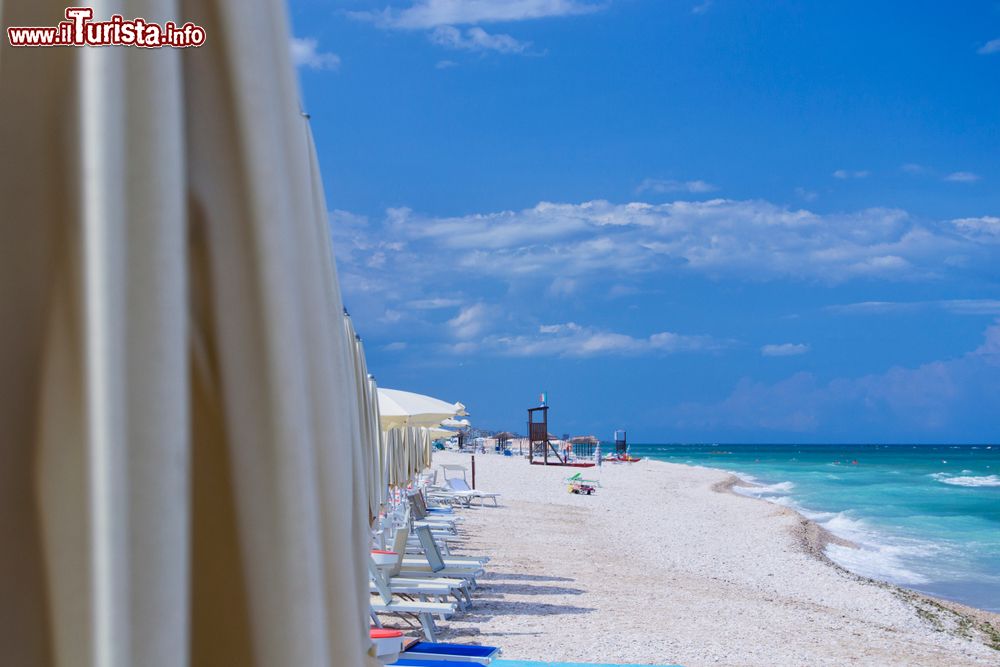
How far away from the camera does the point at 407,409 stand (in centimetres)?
1301

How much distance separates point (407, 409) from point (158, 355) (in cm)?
1201

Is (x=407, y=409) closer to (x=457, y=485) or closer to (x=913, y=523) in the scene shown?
(x=457, y=485)

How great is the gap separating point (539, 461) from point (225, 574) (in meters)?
54.0

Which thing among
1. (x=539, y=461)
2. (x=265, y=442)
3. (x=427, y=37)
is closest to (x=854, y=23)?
(x=427, y=37)

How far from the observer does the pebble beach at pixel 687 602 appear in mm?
7867

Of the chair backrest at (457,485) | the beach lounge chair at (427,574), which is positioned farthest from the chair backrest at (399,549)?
the chair backrest at (457,485)

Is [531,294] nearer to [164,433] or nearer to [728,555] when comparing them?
[728,555]

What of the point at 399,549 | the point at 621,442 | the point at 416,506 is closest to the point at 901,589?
the point at 416,506

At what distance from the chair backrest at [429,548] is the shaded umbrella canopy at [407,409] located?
249cm

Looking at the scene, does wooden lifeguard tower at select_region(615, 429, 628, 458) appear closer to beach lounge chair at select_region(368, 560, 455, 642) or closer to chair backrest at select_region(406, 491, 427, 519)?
chair backrest at select_region(406, 491, 427, 519)

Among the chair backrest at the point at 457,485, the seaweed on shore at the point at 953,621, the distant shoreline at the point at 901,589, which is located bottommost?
the distant shoreline at the point at 901,589

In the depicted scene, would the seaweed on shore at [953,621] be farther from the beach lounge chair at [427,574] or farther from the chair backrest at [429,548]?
the chair backrest at [429,548]

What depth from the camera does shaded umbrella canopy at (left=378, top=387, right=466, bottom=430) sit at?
11396mm

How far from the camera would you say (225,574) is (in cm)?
132
